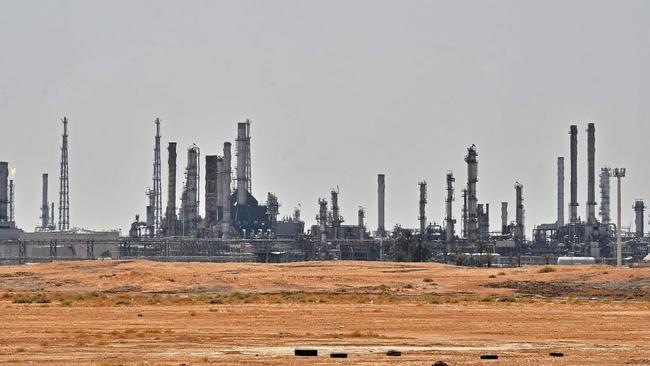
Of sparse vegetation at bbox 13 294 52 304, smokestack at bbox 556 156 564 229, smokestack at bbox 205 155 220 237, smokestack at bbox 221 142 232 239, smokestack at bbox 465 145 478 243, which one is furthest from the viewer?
smokestack at bbox 556 156 564 229

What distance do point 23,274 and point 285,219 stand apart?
88.3 metres

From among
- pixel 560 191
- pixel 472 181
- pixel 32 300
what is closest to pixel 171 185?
pixel 472 181

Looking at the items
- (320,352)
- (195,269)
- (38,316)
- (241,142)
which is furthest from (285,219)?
(320,352)

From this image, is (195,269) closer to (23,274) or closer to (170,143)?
(23,274)

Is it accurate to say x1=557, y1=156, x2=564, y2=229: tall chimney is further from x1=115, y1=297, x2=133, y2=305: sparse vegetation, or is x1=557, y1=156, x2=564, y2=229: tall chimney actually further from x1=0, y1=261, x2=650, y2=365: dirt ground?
x1=115, y1=297, x2=133, y2=305: sparse vegetation

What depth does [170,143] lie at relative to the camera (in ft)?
491

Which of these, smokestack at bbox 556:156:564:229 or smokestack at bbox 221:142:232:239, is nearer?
smokestack at bbox 221:142:232:239

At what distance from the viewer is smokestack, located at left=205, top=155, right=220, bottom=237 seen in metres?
145

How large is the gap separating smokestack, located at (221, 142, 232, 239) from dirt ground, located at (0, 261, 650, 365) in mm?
56411

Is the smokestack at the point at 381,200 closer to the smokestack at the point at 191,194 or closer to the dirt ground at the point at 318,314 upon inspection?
the smokestack at the point at 191,194

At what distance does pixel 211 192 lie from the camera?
147750 millimetres

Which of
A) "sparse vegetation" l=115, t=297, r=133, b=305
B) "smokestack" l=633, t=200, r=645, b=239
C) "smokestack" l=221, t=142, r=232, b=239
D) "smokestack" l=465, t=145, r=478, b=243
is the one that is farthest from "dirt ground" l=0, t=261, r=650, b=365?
"smokestack" l=633, t=200, r=645, b=239

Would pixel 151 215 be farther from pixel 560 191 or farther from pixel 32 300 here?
pixel 32 300

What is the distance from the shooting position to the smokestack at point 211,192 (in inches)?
5719
